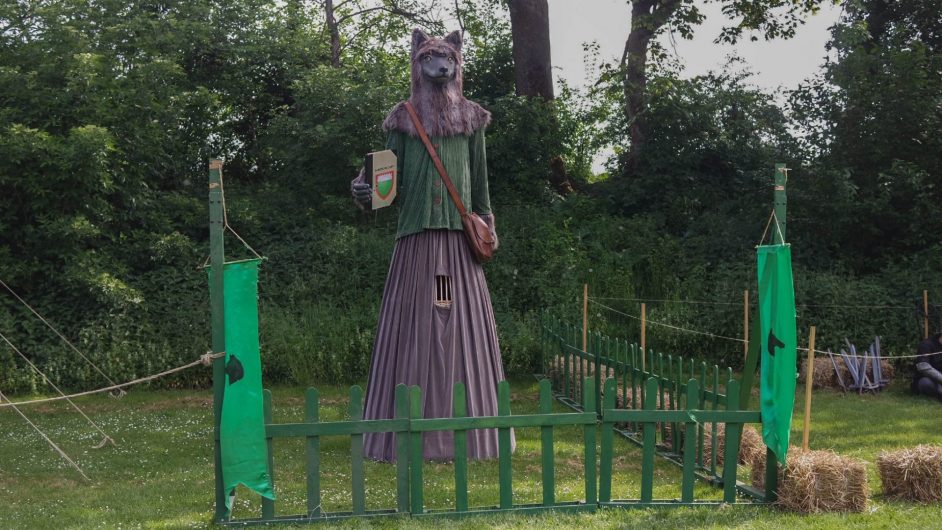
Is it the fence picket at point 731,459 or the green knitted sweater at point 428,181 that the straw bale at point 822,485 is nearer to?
the fence picket at point 731,459

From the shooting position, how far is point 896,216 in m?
15.2

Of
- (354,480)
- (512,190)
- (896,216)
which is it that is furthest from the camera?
(512,190)

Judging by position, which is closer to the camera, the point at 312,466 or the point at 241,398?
the point at 241,398

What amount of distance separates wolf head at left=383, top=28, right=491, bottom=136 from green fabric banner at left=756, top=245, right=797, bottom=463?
2750mm

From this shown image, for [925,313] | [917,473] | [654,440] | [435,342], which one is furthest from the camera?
[925,313]

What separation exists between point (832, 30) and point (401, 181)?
39.2 ft

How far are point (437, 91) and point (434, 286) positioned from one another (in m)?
1.55

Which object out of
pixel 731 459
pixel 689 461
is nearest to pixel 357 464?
pixel 689 461

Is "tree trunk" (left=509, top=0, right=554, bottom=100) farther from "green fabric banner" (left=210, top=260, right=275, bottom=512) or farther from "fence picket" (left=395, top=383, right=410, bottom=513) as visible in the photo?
Answer: "green fabric banner" (left=210, top=260, right=275, bottom=512)

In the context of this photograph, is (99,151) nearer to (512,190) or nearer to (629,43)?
(512,190)

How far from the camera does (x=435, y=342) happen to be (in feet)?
25.9

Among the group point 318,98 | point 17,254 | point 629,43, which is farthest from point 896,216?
point 17,254

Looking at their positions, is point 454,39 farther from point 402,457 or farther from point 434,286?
point 402,457

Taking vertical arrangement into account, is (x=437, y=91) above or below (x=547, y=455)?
above
